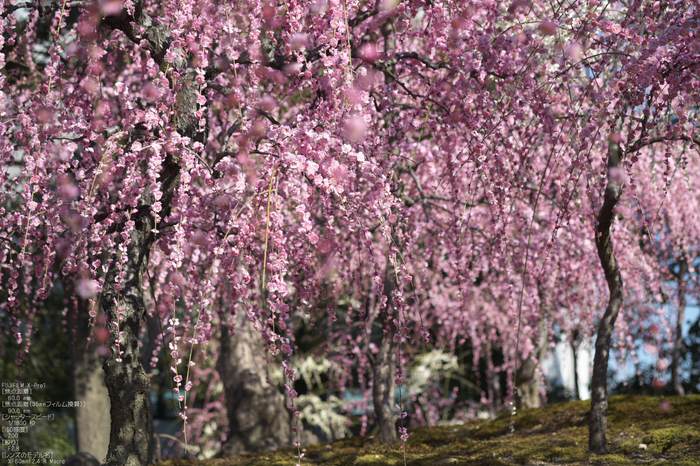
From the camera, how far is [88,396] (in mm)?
8156

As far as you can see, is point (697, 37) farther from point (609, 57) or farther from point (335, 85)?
point (335, 85)

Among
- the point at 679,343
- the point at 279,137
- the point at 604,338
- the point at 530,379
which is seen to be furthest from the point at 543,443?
the point at 679,343

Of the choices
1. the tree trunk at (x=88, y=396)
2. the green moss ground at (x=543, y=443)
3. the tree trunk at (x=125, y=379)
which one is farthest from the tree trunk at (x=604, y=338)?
the tree trunk at (x=88, y=396)

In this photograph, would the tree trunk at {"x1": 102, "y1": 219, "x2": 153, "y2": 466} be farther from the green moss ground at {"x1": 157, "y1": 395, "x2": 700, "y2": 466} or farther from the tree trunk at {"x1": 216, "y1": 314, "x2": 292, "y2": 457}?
the tree trunk at {"x1": 216, "y1": 314, "x2": 292, "y2": 457}

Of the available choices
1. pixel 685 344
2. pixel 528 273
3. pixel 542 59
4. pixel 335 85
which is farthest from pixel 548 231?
pixel 685 344

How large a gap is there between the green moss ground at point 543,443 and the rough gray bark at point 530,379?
1610 mm

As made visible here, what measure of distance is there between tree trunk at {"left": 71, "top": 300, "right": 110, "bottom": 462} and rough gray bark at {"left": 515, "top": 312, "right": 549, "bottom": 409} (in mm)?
5471

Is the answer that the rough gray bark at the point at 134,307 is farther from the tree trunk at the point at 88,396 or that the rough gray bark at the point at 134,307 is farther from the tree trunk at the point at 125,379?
the tree trunk at the point at 88,396

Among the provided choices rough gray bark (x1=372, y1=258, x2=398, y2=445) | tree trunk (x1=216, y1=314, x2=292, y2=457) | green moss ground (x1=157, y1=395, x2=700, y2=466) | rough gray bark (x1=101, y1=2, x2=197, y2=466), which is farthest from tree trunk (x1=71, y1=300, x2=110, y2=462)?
rough gray bark (x1=101, y1=2, x2=197, y2=466)

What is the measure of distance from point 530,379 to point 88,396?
19.3 feet

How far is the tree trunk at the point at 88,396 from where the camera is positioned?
798 centimetres

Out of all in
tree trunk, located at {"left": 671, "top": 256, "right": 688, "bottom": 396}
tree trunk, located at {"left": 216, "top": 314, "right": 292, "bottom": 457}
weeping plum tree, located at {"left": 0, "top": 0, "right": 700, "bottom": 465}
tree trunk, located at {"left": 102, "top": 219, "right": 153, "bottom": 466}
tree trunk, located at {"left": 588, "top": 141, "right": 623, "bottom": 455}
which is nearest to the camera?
weeping plum tree, located at {"left": 0, "top": 0, "right": 700, "bottom": 465}

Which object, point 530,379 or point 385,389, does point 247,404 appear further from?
point 530,379

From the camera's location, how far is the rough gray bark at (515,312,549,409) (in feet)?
26.2
